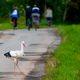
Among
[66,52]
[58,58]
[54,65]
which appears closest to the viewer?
[54,65]

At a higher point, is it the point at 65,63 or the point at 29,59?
the point at 65,63

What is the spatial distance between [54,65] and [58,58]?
1.42 metres

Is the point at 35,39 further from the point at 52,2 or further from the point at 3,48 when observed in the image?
the point at 52,2

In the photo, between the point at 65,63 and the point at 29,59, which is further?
the point at 29,59

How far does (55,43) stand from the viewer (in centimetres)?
2277

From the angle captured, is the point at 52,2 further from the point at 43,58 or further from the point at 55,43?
the point at 43,58

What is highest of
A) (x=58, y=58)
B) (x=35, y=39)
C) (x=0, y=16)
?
(x=58, y=58)

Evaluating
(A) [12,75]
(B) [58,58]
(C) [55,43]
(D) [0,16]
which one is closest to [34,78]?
(A) [12,75]

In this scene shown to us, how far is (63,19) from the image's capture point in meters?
43.7

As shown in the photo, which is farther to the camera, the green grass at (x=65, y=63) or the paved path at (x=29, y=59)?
the paved path at (x=29, y=59)

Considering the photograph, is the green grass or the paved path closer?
the green grass

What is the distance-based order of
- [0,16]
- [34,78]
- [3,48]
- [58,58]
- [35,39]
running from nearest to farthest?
[34,78] < [58,58] < [3,48] < [35,39] < [0,16]

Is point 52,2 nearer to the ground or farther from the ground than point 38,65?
nearer to the ground

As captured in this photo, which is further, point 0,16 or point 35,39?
point 0,16
